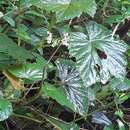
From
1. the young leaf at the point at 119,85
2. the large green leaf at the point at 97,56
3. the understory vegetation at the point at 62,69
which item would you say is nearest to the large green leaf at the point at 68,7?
the understory vegetation at the point at 62,69

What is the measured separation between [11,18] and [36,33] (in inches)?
4.5

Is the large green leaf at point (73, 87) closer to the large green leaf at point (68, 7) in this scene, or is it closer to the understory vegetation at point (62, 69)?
the understory vegetation at point (62, 69)

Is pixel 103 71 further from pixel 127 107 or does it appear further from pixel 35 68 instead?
pixel 127 107

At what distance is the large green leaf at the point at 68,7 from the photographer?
90cm

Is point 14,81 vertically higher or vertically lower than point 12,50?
lower

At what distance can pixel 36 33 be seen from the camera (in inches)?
48.3

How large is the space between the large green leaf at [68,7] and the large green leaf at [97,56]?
11 cm

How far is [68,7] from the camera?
933mm

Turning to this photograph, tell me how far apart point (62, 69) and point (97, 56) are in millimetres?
147

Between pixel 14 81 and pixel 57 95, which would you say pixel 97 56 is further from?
pixel 14 81

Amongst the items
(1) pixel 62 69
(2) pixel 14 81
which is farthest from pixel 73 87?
(2) pixel 14 81

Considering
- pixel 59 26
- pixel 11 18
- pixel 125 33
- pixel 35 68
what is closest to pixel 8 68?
pixel 35 68

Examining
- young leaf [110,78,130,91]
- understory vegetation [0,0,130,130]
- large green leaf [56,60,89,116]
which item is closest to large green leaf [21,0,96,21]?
understory vegetation [0,0,130,130]

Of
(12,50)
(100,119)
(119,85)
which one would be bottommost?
(100,119)
